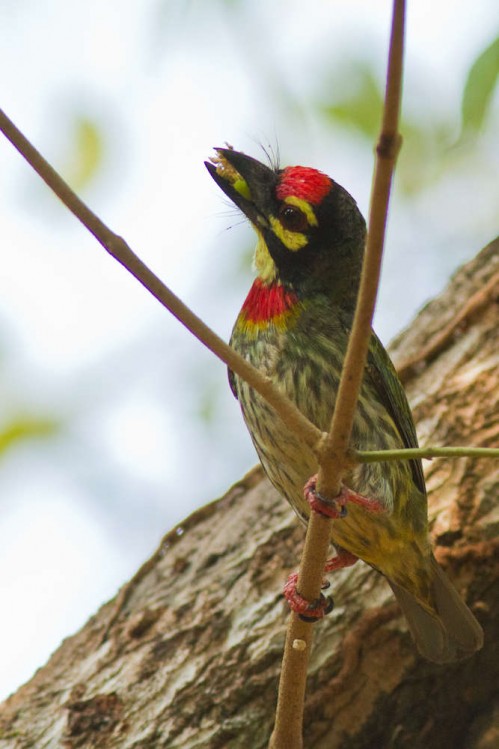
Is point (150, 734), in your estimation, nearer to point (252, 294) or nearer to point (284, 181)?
point (252, 294)

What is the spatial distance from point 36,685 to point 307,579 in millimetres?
1637

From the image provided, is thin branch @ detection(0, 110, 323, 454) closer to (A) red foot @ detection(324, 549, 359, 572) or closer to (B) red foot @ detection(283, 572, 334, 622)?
(B) red foot @ detection(283, 572, 334, 622)

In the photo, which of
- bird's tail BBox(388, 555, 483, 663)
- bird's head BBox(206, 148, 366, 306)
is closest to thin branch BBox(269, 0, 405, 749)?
bird's tail BBox(388, 555, 483, 663)

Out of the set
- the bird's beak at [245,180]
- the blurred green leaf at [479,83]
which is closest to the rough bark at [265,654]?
the bird's beak at [245,180]

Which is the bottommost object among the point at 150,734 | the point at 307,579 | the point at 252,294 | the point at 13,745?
the point at 307,579

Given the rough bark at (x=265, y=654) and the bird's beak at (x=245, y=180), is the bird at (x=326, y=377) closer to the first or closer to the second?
the bird's beak at (x=245, y=180)

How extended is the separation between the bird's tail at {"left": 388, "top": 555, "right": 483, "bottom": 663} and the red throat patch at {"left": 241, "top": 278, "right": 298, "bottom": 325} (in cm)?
98

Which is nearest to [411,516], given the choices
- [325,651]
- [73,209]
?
[325,651]

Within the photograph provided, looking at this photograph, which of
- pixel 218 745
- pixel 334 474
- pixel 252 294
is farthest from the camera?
pixel 252 294

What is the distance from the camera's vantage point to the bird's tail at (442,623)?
10.9 feet

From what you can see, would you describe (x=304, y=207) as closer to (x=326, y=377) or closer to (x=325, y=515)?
(x=326, y=377)

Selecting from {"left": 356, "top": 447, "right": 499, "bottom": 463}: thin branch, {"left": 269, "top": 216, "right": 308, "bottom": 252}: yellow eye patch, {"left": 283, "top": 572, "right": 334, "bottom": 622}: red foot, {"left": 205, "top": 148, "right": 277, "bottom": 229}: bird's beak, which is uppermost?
{"left": 205, "top": 148, "right": 277, "bottom": 229}: bird's beak

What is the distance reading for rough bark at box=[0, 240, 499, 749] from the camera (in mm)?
3369

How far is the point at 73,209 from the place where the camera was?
196cm
